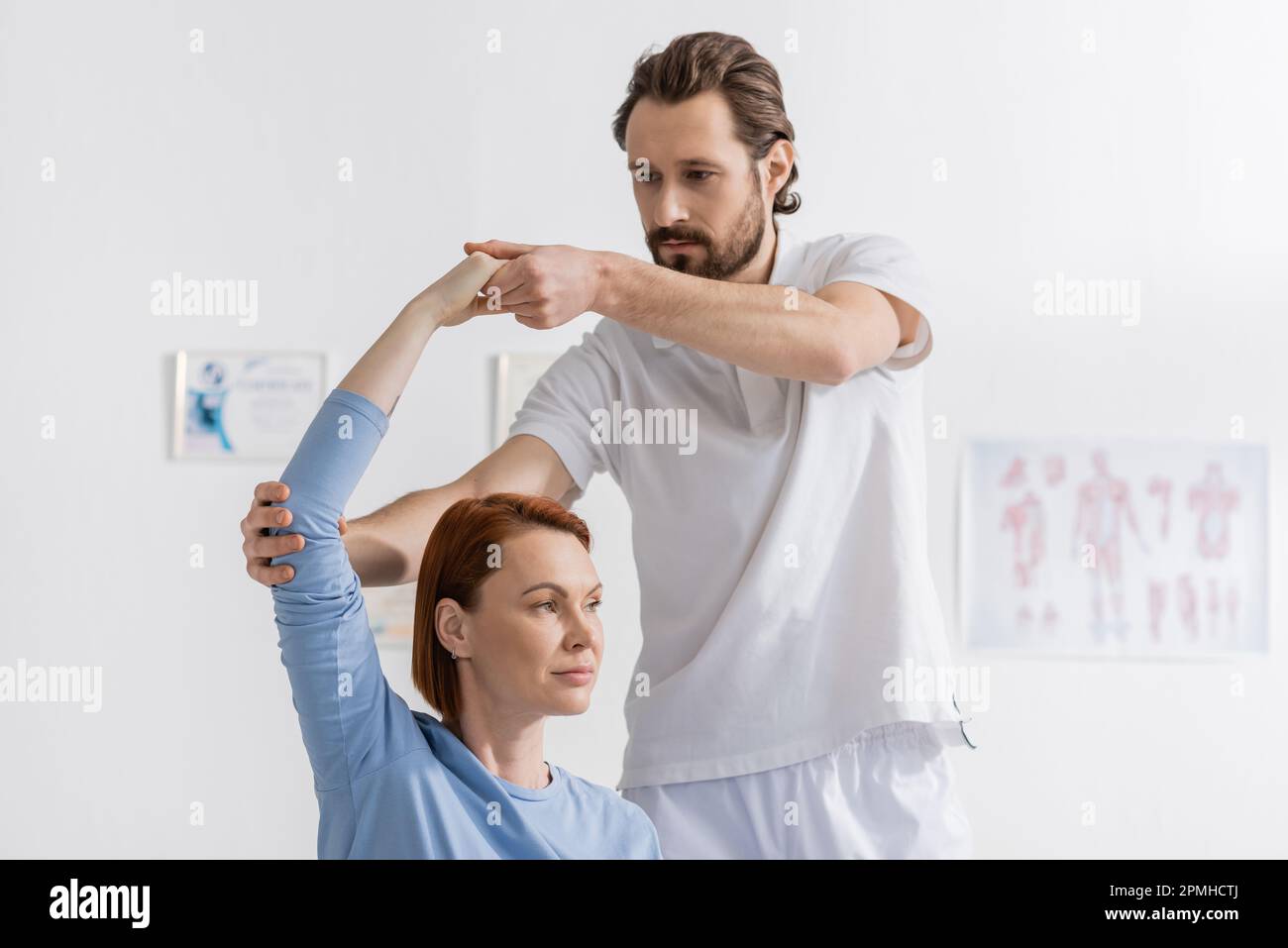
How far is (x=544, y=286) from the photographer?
0.97 m

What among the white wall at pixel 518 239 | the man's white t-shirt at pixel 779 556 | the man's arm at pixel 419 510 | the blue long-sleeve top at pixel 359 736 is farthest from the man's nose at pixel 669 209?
the white wall at pixel 518 239

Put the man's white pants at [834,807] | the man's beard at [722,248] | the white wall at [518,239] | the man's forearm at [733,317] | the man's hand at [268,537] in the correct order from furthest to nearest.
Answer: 1. the white wall at [518,239]
2. the man's beard at [722,248]
3. the man's white pants at [834,807]
4. the man's forearm at [733,317]
5. the man's hand at [268,537]

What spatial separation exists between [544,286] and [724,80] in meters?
0.43

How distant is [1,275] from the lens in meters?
2.46

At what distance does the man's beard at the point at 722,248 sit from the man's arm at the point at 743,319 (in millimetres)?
171

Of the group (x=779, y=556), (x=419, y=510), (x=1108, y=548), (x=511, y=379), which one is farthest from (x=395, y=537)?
(x=1108, y=548)

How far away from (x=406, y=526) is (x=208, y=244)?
1440 mm

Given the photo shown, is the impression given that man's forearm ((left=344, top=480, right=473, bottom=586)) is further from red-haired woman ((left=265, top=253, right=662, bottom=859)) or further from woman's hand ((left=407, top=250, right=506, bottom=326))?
woman's hand ((left=407, top=250, right=506, bottom=326))

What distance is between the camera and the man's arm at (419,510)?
1.14m

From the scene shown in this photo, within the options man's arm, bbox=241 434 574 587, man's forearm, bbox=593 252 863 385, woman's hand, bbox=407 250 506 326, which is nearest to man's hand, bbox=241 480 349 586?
man's arm, bbox=241 434 574 587

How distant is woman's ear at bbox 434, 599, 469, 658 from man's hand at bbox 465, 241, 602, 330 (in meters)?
0.27

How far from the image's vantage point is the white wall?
230 cm

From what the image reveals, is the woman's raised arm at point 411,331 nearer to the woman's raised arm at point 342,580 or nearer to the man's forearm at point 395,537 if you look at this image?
the woman's raised arm at point 342,580
